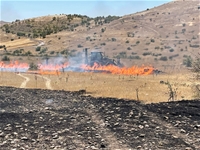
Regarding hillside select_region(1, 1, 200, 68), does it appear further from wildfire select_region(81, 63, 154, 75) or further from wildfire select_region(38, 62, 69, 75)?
wildfire select_region(38, 62, 69, 75)

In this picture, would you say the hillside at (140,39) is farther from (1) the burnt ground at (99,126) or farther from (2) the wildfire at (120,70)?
(1) the burnt ground at (99,126)

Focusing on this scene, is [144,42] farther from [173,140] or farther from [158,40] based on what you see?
[173,140]

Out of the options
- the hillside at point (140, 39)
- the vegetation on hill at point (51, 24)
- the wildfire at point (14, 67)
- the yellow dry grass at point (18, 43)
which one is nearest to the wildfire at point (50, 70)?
the wildfire at point (14, 67)

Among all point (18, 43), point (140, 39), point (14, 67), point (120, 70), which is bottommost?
point (120, 70)

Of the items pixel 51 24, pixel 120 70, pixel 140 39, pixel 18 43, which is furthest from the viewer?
pixel 51 24

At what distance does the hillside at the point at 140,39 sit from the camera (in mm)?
72562

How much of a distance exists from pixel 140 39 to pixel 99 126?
254ft

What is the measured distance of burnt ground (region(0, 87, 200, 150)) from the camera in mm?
10484

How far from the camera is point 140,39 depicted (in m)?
88.5

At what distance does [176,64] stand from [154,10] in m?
65.5

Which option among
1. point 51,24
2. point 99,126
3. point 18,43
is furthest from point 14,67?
point 51,24

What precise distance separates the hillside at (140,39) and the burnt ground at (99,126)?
1767 inches

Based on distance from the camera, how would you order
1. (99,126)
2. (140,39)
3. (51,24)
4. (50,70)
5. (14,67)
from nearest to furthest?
(99,126), (50,70), (14,67), (140,39), (51,24)

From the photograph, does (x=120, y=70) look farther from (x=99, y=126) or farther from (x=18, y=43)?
(x=18, y=43)
